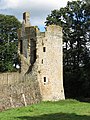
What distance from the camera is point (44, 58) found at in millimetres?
39625

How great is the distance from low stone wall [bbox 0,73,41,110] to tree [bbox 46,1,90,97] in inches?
491

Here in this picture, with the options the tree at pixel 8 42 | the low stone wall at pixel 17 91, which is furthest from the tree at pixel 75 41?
the low stone wall at pixel 17 91

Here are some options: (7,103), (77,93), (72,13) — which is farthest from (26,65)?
(72,13)

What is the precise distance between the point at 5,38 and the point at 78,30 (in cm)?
1186

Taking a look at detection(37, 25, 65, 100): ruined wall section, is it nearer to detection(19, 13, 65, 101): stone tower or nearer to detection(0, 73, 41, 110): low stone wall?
detection(19, 13, 65, 101): stone tower

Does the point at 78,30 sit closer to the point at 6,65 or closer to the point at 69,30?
the point at 69,30

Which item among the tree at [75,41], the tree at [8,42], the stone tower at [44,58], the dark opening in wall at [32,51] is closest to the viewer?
the stone tower at [44,58]

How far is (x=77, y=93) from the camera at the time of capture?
165ft

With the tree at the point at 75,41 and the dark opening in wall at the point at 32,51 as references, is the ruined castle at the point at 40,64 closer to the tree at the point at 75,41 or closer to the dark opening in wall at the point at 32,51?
the dark opening in wall at the point at 32,51

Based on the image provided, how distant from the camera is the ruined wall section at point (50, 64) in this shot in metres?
39.3

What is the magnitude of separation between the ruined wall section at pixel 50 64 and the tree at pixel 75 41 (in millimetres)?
9456

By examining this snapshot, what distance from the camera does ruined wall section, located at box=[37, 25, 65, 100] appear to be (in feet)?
129

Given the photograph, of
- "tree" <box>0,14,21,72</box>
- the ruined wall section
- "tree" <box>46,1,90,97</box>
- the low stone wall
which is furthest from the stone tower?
"tree" <box>0,14,21,72</box>

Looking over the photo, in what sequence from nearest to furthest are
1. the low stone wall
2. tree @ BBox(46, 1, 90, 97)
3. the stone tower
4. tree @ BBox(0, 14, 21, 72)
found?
the low stone wall < the stone tower < tree @ BBox(46, 1, 90, 97) < tree @ BBox(0, 14, 21, 72)
